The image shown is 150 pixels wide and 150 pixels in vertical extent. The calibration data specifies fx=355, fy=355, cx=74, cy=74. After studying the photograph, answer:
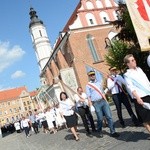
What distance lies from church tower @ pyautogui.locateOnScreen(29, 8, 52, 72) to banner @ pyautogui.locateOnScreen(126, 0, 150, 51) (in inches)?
2352

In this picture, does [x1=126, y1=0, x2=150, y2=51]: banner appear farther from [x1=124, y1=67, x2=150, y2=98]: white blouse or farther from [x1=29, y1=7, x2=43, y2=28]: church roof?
[x1=29, y1=7, x2=43, y2=28]: church roof

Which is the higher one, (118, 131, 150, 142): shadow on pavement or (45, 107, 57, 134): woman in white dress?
(45, 107, 57, 134): woman in white dress

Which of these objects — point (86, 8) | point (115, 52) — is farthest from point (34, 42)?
point (115, 52)

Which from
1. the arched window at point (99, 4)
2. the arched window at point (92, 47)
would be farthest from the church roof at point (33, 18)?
the arched window at point (92, 47)

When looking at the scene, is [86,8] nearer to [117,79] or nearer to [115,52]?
[115,52]

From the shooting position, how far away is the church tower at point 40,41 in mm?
66312

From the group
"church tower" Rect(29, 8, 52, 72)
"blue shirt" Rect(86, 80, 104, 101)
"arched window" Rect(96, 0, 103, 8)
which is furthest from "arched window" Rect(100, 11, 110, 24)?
"blue shirt" Rect(86, 80, 104, 101)

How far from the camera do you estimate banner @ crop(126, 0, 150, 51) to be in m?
6.53

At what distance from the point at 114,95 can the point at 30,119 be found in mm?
17949

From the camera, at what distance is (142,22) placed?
6.57m

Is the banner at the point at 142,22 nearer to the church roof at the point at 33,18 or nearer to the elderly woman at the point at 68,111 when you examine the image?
the elderly woman at the point at 68,111

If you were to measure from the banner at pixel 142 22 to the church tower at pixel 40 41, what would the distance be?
196 feet

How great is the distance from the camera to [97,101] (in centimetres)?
998

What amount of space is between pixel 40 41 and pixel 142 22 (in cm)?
6041
